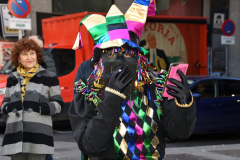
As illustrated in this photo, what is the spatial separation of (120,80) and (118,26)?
14.0 inches

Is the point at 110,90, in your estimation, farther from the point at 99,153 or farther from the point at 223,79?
the point at 223,79

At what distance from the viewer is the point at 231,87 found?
27.0 ft

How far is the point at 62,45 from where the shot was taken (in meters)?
9.34

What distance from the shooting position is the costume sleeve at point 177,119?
2074 millimetres

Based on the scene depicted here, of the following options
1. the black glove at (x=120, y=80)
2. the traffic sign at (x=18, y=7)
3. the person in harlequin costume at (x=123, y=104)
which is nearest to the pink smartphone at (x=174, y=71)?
the person in harlequin costume at (x=123, y=104)

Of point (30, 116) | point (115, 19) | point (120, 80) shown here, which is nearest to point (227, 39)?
point (30, 116)

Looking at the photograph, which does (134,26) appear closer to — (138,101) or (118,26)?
(118,26)

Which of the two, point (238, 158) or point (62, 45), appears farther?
point (62, 45)

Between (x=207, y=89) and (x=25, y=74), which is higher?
(x=25, y=74)

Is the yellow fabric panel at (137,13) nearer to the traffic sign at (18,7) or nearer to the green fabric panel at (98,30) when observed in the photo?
the green fabric panel at (98,30)

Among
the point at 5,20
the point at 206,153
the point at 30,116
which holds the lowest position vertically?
the point at 206,153

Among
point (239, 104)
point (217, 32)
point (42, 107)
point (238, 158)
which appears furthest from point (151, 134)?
point (217, 32)

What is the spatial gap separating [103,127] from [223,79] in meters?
6.70

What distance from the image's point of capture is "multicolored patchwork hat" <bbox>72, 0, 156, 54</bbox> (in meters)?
2.07
